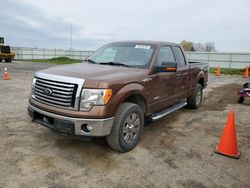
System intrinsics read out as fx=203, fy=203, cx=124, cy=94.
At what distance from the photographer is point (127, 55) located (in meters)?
4.10

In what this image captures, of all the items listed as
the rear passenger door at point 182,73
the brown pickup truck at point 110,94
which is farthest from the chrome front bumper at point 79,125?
the rear passenger door at point 182,73

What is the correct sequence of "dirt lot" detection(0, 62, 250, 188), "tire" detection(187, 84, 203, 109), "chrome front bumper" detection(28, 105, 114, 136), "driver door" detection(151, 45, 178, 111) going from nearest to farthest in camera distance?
"dirt lot" detection(0, 62, 250, 188) → "chrome front bumper" detection(28, 105, 114, 136) → "driver door" detection(151, 45, 178, 111) → "tire" detection(187, 84, 203, 109)

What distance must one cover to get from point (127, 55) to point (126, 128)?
157cm

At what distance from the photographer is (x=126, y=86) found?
3.17 meters

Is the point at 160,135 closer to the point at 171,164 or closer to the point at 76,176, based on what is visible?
the point at 171,164

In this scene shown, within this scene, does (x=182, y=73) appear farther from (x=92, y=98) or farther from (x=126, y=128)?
(x=92, y=98)

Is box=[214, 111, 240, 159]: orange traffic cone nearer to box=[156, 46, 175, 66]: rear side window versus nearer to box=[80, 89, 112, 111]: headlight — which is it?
box=[156, 46, 175, 66]: rear side window

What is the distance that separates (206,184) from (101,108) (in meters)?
1.69

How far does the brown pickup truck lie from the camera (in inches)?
112

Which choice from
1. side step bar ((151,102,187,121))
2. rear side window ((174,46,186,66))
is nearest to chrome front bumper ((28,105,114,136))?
side step bar ((151,102,187,121))

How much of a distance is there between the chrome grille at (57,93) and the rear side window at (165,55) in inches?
72.0

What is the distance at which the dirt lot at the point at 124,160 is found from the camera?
2613 mm

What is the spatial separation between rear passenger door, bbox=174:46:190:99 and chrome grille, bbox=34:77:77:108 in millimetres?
2725

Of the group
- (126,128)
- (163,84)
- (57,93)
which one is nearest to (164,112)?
(163,84)
